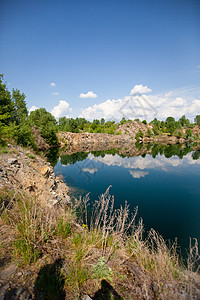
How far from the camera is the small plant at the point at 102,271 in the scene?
305 cm

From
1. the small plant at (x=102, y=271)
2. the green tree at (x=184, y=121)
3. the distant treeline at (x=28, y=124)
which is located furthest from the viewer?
the green tree at (x=184, y=121)

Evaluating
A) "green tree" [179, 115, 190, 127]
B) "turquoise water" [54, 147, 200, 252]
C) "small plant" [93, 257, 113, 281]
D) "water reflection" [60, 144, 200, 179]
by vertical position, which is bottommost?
"turquoise water" [54, 147, 200, 252]

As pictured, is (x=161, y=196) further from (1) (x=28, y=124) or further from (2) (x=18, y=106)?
(2) (x=18, y=106)

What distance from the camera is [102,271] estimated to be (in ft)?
10.1

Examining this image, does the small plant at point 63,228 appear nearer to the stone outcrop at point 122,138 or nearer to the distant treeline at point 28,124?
the distant treeline at point 28,124

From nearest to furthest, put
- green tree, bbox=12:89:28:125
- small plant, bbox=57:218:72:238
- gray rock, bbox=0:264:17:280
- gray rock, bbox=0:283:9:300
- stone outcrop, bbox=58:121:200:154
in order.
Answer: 1. gray rock, bbox=0:283:9:300
2. gray rock, bbox=0:264:17:280
3. small plant, bbox=57:218:72:238
4. green tree, bbox=12:89:28:125
5. stone outcrop, bbox=58:121:200:154

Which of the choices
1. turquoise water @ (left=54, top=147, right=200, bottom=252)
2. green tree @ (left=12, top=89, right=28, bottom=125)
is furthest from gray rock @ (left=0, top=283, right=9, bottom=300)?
green tree @ (left=12, top=89, right=28, bottom=125)

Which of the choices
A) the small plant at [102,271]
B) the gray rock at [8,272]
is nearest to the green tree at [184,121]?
the small plant at [102,271]

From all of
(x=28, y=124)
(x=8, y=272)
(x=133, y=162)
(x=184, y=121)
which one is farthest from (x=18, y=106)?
(x=184, y=121)

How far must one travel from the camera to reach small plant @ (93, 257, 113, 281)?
3051 millimetres

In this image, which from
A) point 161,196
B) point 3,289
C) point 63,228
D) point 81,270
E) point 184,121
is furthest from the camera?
point 184,121

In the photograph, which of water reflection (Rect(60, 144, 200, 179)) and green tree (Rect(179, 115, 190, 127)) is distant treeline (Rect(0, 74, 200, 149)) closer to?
green tree (Rect(179, 115, 190, 127))

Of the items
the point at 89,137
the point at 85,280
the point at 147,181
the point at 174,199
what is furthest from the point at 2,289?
the point at 89,137

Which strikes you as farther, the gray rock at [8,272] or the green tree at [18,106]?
the green tree at [18,106]
